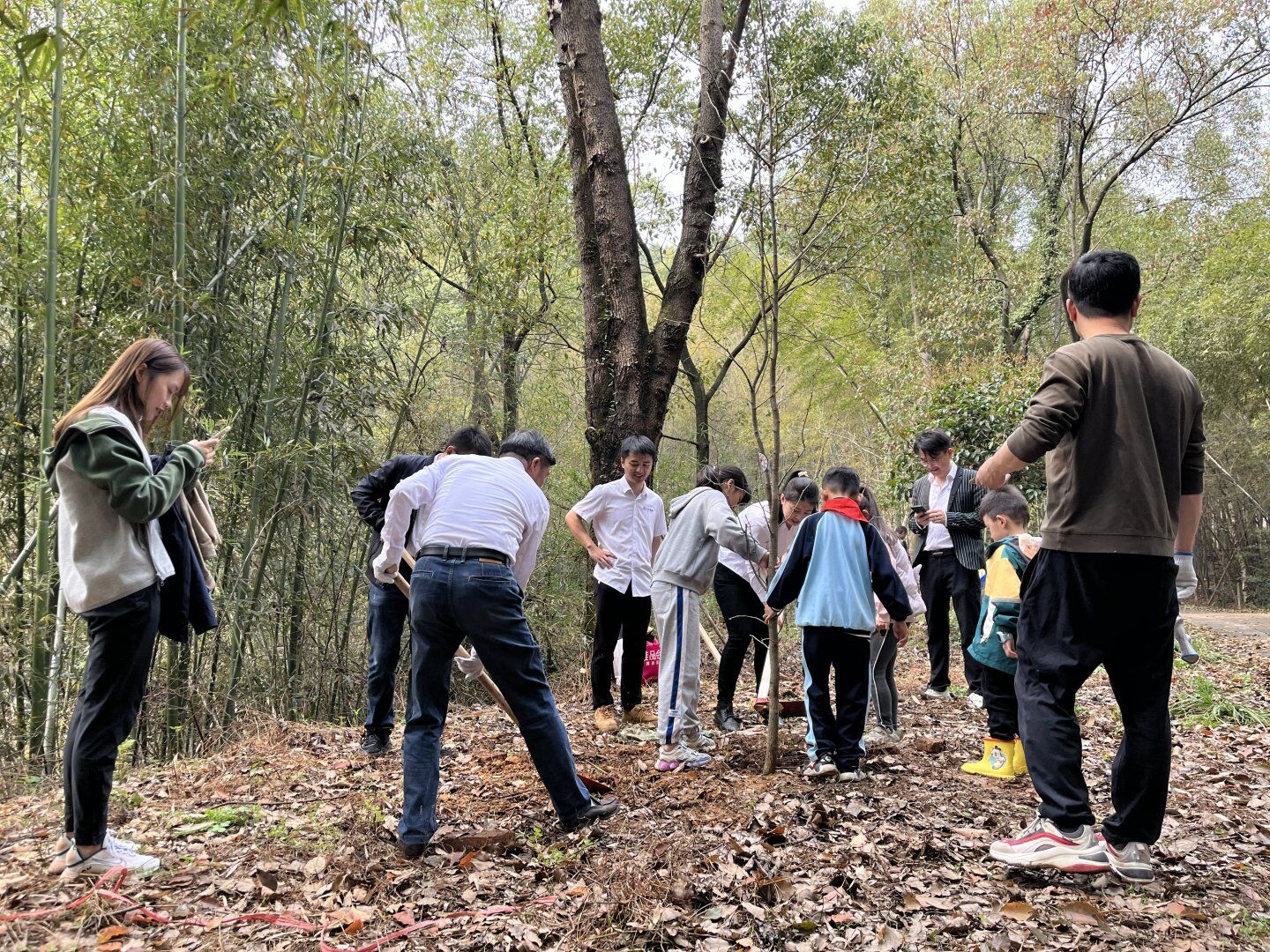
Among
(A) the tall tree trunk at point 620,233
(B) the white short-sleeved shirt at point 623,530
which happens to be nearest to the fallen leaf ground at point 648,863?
(B) the white short-sleeved shirt at point 623,530

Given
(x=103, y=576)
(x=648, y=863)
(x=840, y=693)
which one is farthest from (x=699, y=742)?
(x=103, y=576)

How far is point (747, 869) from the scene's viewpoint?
2992mm

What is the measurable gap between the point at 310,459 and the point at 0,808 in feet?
8.81

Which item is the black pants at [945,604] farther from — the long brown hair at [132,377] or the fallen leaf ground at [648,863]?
the long brown hair at [132,377]

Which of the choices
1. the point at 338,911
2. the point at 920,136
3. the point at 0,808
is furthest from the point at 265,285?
the point at 920,136

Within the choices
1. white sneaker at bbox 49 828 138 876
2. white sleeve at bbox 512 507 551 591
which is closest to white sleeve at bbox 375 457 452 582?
white sleeve at bbox 512 507 551 591

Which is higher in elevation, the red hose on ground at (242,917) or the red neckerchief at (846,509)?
the red neckerchief at (846,509)

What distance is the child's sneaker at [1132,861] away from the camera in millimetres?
2738

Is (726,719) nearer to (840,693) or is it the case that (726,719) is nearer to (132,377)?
(840,693)

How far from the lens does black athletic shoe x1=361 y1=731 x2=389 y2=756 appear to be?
4.70 m

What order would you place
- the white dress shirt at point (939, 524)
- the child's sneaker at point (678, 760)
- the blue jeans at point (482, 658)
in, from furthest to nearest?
the white dress shirt at point (939, 524)
the child's sneaker at point (678, 760)
the blue jeans at point (482, 658)

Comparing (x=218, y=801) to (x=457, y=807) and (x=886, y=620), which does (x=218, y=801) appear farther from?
(x=886, y=620)

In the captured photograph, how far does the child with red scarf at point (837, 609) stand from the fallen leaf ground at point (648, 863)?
9.8 inches

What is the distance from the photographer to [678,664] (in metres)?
4.40
